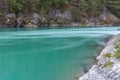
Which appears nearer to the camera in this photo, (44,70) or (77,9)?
(44,70)

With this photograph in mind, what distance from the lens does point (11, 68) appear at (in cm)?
3186

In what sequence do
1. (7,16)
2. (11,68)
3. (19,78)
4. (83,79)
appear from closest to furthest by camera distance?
(83,79) → (19,78) → (11,68) → (7,16)

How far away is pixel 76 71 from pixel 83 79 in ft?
18.3

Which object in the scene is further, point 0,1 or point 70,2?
point 70,2

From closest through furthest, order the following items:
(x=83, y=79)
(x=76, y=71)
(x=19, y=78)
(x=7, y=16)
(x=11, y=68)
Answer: (x=83, y=79)
(x=19, y=78)
(x=76, y=71)
(x=11, y=68)
(x=7, y=16)

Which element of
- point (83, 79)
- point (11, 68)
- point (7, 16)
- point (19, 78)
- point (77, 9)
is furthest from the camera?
point (77, 9)

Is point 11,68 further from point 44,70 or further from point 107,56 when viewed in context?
point 107,56

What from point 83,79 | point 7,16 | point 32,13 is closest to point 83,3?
point 32,13

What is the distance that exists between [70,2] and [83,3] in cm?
642

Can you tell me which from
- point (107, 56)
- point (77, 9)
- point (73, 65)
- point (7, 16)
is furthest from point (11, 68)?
point (77, 9)

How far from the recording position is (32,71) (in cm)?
2995

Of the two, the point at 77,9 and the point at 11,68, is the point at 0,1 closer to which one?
the point at 77,9

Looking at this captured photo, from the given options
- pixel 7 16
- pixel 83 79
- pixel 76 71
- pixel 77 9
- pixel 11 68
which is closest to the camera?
pixel 83 79

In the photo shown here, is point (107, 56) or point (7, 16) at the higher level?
point (107, 56)
